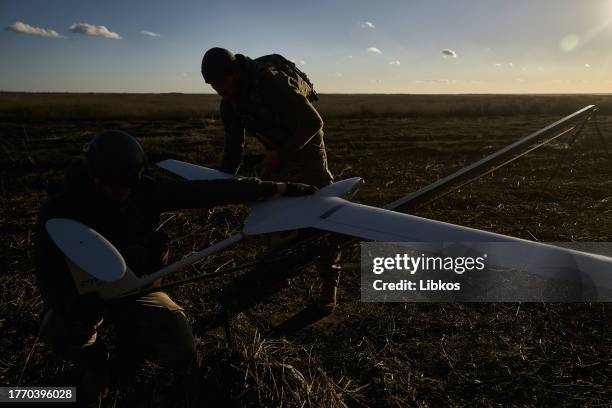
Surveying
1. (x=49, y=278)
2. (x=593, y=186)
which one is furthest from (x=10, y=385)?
(x=593, y=186)

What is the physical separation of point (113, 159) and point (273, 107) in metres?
1.98

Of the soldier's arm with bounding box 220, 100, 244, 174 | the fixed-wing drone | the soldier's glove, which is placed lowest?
the fixed-wing drone

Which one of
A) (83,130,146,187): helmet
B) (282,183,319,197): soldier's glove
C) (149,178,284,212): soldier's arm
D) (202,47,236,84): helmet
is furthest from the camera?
(202,47,236,84): helmet

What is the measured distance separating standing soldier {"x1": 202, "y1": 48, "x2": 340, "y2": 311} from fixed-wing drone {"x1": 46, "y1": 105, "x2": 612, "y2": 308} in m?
0.80

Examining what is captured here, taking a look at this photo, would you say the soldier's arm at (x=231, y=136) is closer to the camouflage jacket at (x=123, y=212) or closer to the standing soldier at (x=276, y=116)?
the standing soldier at (x=276, y=116)

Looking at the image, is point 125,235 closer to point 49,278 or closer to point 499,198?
point 49,278

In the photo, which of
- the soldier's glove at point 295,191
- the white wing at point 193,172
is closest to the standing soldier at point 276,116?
the white wing at point 193,172

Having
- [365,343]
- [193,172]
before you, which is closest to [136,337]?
[365,343]

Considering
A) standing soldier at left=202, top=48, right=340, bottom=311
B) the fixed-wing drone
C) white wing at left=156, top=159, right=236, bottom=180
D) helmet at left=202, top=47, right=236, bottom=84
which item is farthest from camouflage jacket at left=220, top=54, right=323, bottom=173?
the fixed-wing drone

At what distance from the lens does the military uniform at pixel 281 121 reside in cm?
457

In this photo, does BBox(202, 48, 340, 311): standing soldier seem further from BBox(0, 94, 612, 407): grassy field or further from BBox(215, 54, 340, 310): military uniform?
BBox(0, 94, 612, 407): grassy field

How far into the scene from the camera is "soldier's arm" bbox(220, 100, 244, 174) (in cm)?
544

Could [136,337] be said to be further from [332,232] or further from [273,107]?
[273,107]

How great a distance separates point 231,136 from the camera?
5.46m
